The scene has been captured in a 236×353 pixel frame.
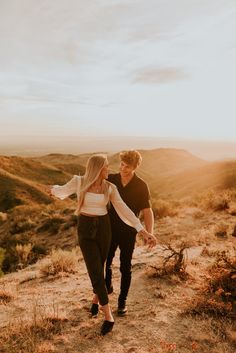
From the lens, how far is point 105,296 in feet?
14.6

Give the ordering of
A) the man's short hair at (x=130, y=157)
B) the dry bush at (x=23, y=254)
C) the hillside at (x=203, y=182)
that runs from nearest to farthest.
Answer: the man's short hair at (x=130, y=157) → the dry bush at (x=23, y=254) → the hillside at (x=203, y=182)

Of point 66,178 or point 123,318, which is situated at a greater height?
point 123,318

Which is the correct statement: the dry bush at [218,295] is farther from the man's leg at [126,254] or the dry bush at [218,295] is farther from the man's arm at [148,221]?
the man's arm at [148,221]

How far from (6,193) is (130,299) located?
35.0 meters

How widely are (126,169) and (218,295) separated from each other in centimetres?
255

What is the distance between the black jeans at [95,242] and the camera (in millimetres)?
4328

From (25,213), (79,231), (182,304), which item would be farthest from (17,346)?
(25,213)

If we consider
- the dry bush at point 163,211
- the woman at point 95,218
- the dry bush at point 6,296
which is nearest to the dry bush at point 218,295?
the woman at point 95,218

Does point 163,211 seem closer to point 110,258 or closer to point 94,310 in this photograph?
point 110,258

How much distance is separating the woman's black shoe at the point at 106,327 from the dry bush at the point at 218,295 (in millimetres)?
1228

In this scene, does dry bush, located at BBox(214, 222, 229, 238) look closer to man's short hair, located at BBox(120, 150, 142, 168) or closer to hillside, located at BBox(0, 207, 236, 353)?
hillside, located at BBox(0, 207, 236, 353)

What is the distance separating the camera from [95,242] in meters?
4.40

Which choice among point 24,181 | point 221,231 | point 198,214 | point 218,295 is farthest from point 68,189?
point 24,181

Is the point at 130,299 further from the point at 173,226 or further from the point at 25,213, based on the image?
the point at 25,213
